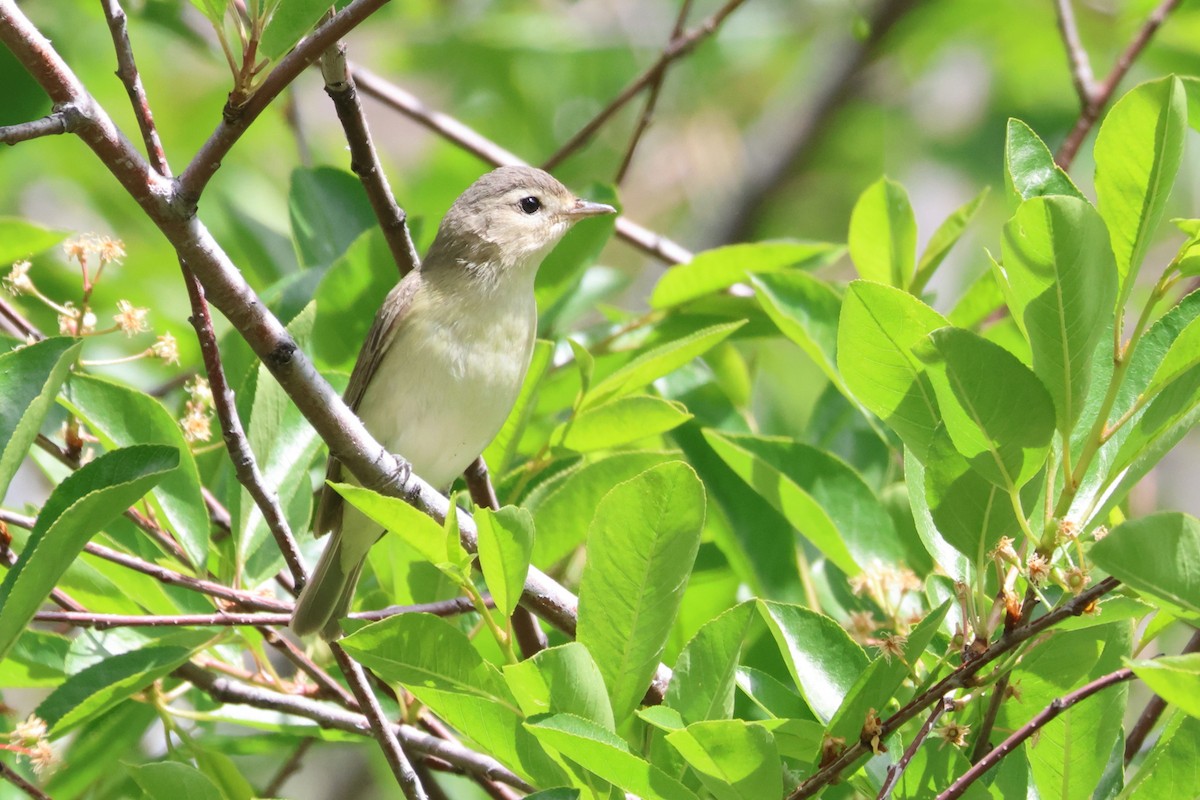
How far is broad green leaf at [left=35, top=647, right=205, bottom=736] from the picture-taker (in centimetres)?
243

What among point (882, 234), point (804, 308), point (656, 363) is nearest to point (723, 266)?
point (804, 308)

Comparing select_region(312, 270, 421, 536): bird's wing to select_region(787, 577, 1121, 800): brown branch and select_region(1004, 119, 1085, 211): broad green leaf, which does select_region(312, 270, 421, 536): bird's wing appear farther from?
select_region(787, 577, 1121, 800): brown branch

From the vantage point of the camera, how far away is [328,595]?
314cm

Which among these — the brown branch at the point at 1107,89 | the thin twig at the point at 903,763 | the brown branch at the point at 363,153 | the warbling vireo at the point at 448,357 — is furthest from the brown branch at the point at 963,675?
the brown branch at the point at 1107,89

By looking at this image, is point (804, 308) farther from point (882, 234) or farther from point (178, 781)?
point (178, 781)

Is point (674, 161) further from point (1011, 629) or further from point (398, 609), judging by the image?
point (1011, 629)

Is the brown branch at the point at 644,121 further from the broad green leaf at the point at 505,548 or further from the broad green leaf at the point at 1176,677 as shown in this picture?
the broad green leaf at the point at 1176,677

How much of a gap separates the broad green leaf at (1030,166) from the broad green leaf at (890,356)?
1.04ft

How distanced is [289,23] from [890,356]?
3.40 feet

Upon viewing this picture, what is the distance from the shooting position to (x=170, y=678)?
9.80ft

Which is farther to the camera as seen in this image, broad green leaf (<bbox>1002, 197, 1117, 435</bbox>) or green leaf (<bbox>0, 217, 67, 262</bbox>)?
green leaf (<bbox>0, 217, 67, 262</bbox>)

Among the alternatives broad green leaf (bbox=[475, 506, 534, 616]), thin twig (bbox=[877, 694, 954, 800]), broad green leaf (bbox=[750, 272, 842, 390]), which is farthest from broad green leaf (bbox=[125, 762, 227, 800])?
broad green leaf (bbox=[750, 272, 842, 390])

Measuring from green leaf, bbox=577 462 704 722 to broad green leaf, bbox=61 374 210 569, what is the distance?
3.59 ft

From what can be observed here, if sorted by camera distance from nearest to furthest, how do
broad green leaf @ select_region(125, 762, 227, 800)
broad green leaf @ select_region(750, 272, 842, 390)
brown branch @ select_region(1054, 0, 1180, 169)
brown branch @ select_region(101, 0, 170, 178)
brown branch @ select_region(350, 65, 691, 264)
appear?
brown branch @ select_region(101, 0, 170, 178) < broad green leaf @ select_region(125, 762, 227, 800) < broad green leaf @ select_region(750, 272, 842, 390) < brown branch @ select_region(1054, 0, 1180, 169) < brown branch @ select_region(350, 65, 691, 264)
